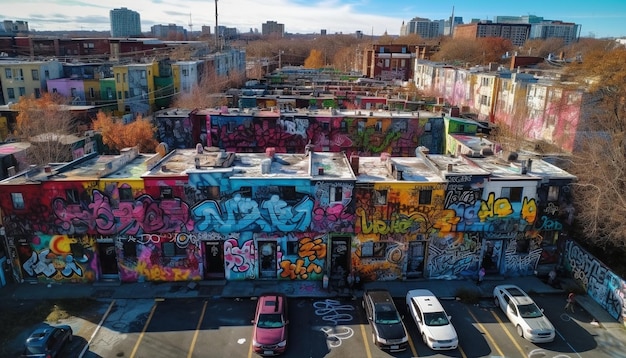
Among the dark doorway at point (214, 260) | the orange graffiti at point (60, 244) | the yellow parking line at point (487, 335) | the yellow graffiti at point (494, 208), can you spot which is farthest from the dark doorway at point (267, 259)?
the yellow graffiti at point (494, 208)

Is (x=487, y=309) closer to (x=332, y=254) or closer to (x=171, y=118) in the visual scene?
(x=332, y=254)

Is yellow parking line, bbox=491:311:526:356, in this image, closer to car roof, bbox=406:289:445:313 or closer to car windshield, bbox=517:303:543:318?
car windshield, bbox=517:303:543:318

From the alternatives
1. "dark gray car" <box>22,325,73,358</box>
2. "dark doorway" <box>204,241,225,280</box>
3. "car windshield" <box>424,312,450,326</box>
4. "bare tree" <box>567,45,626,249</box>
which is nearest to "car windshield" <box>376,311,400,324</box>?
"car windshield" <box>424,312,450,326</box>

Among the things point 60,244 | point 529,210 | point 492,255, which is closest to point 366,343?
point 492,255

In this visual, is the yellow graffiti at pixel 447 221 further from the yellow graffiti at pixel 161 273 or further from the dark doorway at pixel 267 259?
the yellow graffiti at pixel 161 273

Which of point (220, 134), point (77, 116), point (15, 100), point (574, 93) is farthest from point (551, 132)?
point (15, 100)

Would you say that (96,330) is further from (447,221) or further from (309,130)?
(309,130)
